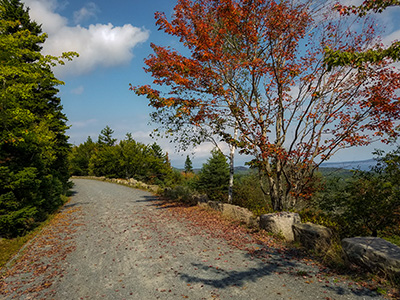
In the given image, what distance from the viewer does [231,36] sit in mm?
9977

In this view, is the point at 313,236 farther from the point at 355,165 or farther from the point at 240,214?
the point at 240,214

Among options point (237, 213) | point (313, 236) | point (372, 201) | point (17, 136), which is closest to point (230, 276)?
point (313, 236)

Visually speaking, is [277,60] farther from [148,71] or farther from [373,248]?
[373,248]

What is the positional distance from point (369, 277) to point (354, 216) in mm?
2388

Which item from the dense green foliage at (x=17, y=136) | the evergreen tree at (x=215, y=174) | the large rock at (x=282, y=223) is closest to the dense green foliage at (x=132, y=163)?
the evergreen tree at (x=215, y=174)

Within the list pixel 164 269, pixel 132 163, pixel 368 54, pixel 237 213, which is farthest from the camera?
pixel 132 163

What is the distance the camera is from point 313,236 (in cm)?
649

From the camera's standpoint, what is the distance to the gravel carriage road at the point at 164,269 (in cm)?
455

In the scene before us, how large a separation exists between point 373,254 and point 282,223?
10.1 feet

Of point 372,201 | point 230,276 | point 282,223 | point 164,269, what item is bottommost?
point 164,269

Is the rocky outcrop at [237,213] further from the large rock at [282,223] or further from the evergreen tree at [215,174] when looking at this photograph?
the evergreen tree at [215,174]

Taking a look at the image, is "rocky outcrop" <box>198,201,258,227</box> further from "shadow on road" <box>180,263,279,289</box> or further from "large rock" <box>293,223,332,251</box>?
"shadow on road" <box>180,263,279,289</box>

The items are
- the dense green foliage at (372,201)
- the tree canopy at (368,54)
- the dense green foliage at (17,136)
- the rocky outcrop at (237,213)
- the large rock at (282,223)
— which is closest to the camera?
the tree canopy at (368,54)

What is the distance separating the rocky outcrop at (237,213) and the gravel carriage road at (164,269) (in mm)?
728
